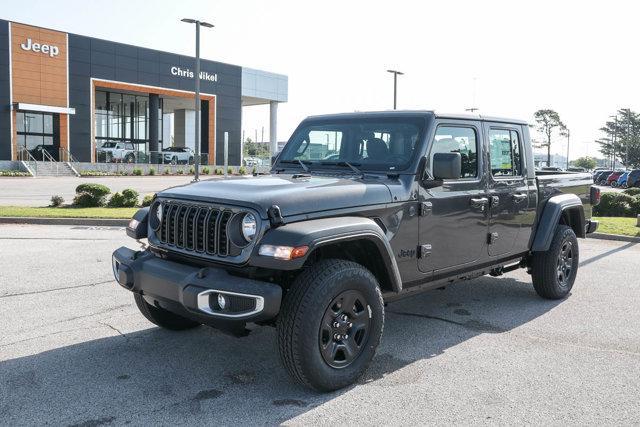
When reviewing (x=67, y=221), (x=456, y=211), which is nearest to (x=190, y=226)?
(x=456, y=211)

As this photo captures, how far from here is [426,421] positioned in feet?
11.7

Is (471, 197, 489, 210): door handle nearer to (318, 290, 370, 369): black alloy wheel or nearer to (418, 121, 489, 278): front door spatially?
(418, 121, 489, 278): front door

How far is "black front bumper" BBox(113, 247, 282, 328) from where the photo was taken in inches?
141

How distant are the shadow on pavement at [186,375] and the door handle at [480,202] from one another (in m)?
1.13

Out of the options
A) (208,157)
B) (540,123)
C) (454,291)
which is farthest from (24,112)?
(540,123)

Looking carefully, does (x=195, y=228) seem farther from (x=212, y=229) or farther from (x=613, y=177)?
(x=613, y=177)

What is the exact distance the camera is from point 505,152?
583cm

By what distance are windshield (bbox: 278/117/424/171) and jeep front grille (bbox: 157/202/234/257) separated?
4.65ft

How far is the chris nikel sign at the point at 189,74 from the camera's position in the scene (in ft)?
168

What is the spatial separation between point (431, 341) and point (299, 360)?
1749mm

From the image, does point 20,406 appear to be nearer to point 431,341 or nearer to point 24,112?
point 431,341

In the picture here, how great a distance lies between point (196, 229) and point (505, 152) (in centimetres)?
325

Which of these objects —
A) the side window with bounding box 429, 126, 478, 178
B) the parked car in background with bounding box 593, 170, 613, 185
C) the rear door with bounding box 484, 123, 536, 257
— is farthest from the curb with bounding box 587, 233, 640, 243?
the parked car in background with bounding box 593, 170, 613, 185

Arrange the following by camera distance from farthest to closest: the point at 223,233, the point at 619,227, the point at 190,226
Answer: the point at 619,227 < the point at 190,226 < the point at 223,233
